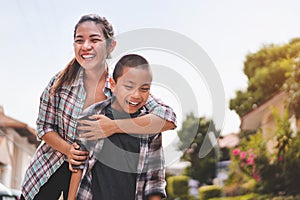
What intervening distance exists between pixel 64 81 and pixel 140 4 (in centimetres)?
414

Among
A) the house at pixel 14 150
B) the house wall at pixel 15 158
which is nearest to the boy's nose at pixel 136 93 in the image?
the house at pixel 14 150

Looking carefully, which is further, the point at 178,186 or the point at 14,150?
the point at 178,186

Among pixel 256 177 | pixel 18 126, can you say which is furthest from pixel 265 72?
pixel 18 126

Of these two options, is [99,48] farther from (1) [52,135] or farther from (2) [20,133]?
(2) [20,133]

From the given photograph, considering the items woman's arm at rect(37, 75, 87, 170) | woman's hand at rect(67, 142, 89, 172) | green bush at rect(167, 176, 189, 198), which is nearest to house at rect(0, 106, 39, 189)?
green bush at rect(167, 176, 189, 198)

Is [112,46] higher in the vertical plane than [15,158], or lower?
lower

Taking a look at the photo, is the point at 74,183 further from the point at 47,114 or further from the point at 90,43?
the point at 90,43

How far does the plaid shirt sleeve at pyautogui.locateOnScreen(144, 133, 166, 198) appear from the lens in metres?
1.40

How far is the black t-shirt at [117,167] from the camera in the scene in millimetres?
1359

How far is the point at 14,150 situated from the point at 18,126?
18.8 inches

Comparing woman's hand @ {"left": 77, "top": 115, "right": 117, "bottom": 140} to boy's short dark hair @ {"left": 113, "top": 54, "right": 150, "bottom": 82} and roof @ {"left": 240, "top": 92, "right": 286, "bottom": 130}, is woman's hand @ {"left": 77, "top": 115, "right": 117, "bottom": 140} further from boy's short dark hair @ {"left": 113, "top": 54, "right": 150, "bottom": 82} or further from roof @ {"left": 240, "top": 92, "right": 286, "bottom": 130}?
roof @ {"left": 240, "top": 92, "right": 286, "bottom": 130}

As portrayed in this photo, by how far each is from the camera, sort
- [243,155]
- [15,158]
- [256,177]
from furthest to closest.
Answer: [243,155], [256,177], [15,158]

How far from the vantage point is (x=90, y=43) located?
4.74 ft

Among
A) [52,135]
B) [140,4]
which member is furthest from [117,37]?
[140,4]
